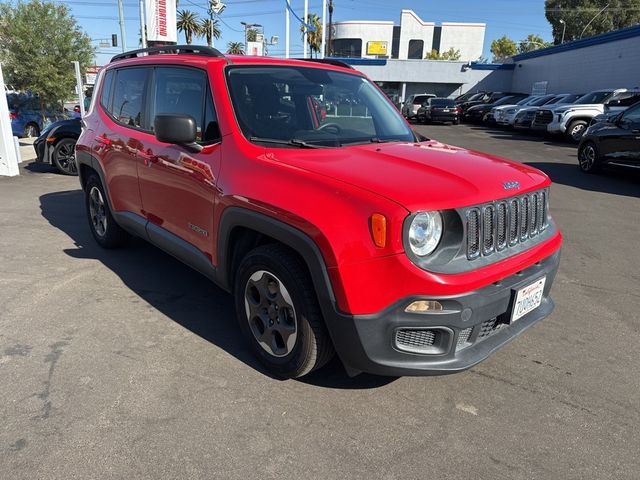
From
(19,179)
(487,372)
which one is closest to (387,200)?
(487,372)

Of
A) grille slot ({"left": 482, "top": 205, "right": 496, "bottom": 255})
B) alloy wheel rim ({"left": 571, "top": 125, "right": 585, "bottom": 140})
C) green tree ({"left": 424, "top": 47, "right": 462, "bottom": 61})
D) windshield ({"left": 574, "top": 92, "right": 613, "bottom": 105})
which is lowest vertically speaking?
alloy wheel rim ({"left": 571, "top": 125, "right": 585, "bottom": 140})

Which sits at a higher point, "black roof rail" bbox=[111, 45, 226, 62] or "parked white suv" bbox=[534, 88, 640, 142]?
"black roof rail" bbox=[111, 45, 226, 62]

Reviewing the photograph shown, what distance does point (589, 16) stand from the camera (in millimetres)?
61406

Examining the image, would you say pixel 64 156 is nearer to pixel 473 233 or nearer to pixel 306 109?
pixel 306 109

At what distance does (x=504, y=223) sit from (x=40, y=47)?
1982 cm

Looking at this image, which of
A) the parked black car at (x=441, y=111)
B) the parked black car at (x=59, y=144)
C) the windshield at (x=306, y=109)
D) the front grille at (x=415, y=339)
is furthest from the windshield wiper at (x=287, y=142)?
the parked black car at (x=441, y=111)

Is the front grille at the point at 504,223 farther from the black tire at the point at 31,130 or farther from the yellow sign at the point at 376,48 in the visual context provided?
the yellow sign at the point at 376,48

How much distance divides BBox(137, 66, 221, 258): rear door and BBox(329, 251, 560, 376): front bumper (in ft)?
4.30

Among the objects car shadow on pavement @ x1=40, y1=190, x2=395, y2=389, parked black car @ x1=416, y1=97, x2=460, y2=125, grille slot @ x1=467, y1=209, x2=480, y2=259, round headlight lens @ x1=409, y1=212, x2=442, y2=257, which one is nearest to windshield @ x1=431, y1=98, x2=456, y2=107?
parked black car @ x1=416, y1=97, x2=460, y2=125

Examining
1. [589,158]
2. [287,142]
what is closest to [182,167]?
[287,142]

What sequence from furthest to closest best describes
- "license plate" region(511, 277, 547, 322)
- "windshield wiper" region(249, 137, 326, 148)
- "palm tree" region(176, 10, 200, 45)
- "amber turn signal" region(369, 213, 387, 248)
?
"palm tree" region(176, 10, 200, 45) < "windshield wiper" region(249, 137, 326, 148) < "license plate" region(511, 277, 547, 322) < "amber turn signal" region(369, 213, 387, 248)

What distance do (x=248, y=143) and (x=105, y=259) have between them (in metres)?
2.82

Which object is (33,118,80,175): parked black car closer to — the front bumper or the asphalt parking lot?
the asphalt parking lot

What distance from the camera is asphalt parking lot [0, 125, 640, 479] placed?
2318 millimetres
